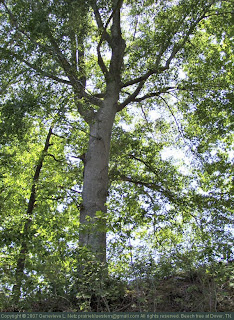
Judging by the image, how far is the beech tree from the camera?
26.0 feet

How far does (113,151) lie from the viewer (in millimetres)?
11258

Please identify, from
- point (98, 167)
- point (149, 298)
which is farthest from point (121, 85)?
point (149, 298)

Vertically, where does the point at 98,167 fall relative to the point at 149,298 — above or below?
above

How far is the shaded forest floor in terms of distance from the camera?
4.29 m

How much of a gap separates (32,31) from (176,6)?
426 cm

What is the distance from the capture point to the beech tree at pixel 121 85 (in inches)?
312

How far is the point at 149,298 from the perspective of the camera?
458 centimetres

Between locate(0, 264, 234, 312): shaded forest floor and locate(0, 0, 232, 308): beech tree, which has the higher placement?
locate(0, 0, 232, 308): beech tree

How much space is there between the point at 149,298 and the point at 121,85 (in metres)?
6.74

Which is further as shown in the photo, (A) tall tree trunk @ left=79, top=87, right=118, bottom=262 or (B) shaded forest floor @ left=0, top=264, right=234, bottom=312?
(A) tall tree trunk @ left=79, top=87, right=118, bottom=262

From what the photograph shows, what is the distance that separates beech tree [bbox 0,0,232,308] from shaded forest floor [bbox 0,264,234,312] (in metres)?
0.95

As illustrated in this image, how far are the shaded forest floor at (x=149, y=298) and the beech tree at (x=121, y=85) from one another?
3.13 ft

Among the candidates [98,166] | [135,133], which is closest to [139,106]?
[135,133]

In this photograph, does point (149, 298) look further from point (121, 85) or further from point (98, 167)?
point (121, 85)
